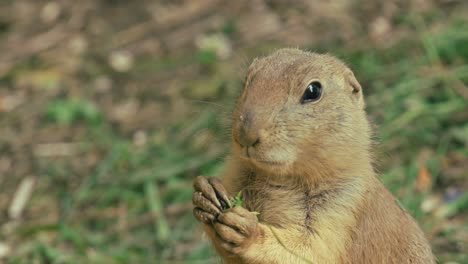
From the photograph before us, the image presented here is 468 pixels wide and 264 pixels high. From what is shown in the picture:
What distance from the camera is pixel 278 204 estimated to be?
143 inches

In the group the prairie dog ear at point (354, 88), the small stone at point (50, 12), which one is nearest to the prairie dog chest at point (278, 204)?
the prairie dog ear at point (354, 88)

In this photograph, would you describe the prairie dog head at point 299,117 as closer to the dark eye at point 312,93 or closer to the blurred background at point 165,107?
the dark eye at point 312,93

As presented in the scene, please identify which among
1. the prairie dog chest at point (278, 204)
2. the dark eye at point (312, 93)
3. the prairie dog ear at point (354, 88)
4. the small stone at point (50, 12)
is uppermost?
the small stone at point (50, 12)

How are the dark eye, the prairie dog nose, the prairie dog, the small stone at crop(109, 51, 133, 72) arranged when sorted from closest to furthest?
the prairie dog nose < the prairie dog < the dark eye < the small stone at crop(109, 51, 133, 72)

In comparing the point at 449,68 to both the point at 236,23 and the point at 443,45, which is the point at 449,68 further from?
the point at 236,23

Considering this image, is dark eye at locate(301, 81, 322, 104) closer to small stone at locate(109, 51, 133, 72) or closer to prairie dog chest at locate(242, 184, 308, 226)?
prairie dog chest at locate(242, 184, 308, 226)

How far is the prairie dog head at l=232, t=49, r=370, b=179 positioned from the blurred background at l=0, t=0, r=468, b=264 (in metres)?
0.41

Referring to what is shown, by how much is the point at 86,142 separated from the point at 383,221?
12.2 ft

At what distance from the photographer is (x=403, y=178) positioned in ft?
18.9

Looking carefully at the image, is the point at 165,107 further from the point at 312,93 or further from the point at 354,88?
the point at 312,93

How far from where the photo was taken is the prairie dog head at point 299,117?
10.9 ft

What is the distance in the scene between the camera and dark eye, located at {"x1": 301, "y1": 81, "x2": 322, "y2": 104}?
3.54 m

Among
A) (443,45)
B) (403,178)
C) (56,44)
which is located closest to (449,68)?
(443,45)

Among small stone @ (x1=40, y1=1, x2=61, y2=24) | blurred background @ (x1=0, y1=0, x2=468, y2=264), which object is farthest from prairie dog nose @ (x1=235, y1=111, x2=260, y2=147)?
small stone @ (x1=40, y1=1, x2=61, y2=24)
